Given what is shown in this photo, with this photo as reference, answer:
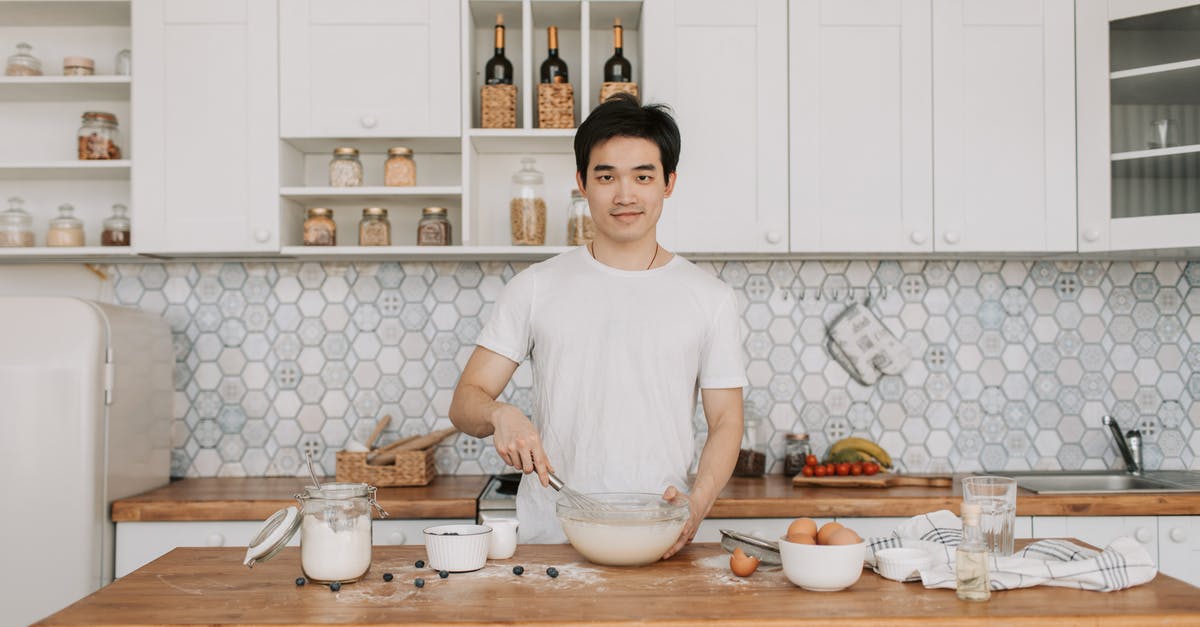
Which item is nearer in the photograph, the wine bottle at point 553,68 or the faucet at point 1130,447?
the wine bottle at point 553,68

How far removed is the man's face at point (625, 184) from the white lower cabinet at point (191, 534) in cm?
120

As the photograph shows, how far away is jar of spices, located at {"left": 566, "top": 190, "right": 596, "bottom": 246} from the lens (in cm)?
315

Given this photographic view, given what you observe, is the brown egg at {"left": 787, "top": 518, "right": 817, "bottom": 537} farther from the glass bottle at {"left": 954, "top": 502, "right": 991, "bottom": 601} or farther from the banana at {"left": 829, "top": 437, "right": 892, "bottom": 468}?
the banana at {"left": 829, "top": 437, "right": 892, "bottom": 468}

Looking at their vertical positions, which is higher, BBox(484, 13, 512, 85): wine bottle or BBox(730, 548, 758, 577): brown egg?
BBox(484, 13, 512, 85): wine bottle

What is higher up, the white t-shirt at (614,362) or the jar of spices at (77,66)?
the jar of spices at (77,66)

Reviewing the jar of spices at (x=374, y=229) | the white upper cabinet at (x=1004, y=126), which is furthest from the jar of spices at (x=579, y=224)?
the white upper cabinet at (x=1004, y=126)

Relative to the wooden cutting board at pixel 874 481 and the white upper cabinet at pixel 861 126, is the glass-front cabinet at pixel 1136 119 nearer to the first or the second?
the white upper cabinet at pixel 861 126

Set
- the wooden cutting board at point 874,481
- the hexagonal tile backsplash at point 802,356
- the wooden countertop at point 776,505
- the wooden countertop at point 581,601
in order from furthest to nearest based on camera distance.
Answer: the hexagonal tile backsplash at point 802,356
the wooden cutting board at point 874,481
the wooden countertop at point 776,505
the wooden countertop at point 581,601

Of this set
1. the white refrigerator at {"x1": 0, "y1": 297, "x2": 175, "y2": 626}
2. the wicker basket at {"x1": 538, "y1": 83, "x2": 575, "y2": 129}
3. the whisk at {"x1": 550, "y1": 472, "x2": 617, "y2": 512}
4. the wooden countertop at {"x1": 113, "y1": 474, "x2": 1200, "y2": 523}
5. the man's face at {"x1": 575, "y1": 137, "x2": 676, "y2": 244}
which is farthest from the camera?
the wicker basket at {"x1": 538, "y1": 83, "x2": 575, "y2": 129}

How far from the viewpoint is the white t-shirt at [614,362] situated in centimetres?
217

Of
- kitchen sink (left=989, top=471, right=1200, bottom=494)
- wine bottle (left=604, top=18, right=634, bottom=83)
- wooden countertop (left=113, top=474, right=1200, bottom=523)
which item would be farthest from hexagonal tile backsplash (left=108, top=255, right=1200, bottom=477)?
wine bottle (left=604, top=18, right=634, bottom=83)

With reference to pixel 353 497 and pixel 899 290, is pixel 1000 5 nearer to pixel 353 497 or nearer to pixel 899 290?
pixel 899 290

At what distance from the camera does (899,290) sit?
352 cm

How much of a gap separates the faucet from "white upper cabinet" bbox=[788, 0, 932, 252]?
1018 mm
